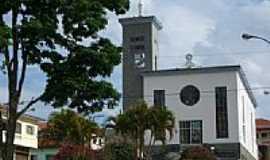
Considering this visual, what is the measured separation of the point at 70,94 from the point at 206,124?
9860 cm

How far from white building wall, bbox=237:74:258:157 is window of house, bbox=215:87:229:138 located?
2.64 metres

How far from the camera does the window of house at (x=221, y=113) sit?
113 metres

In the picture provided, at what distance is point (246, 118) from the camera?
129m

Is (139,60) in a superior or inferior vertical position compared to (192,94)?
superior

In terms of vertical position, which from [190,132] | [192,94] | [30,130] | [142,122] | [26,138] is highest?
[192,94]

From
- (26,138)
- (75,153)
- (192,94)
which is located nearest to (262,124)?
(192,94)

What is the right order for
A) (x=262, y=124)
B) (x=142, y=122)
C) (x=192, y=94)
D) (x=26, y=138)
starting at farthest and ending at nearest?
(x=262, y=124), (x=192, y=94), (x=26, y=138), (x=142, y=122)

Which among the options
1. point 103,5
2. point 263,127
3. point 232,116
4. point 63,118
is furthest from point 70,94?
point 263,127

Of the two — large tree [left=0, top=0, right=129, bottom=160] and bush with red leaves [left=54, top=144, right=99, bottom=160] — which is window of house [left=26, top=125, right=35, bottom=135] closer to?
bush with red leaves [left=54, top=144, right=99, bottom=160]

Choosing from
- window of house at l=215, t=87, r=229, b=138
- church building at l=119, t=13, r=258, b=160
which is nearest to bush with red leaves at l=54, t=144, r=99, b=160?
church building at l=119, t=13, r=258, b=160

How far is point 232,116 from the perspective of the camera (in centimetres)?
11350

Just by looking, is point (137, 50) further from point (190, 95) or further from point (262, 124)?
point (262, 124)

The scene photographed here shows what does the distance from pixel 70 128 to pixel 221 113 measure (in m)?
57.5

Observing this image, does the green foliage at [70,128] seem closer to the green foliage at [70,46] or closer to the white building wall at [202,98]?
the green foliage at [70,46]
